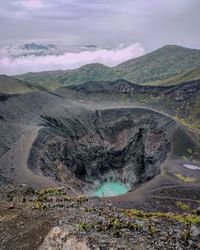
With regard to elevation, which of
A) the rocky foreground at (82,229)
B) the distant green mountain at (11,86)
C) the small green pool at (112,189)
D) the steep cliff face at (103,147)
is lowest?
the small green pool at (112,189)

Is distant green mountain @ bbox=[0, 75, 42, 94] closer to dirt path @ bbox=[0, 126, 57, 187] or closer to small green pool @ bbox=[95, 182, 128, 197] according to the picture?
dirt path @ bbox=[0, 126, 57, 187]

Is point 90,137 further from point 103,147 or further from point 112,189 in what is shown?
point 112,189

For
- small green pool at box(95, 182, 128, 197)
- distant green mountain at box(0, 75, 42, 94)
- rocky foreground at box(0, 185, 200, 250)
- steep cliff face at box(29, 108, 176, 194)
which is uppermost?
distant green mountain at box(0, 75, 42, 94)

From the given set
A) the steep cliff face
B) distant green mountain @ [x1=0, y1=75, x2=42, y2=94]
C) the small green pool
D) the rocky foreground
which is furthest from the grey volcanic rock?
the rocky foreground

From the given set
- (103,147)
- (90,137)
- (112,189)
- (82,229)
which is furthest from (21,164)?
(82,229)

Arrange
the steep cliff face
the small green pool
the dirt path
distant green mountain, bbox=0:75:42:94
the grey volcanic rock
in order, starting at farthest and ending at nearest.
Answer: distant green mountain, bbox=0:75:42:94 → the small green pool → the steep cliff face → the grey volcanic rock → the dirt path

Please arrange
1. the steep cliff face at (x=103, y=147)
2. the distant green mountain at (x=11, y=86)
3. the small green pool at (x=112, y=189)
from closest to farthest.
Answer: the steep cliff face at (x=103, y=147) → the small green pool at (x=112, y=189) → the distant green mountain at (x=11, y=86)

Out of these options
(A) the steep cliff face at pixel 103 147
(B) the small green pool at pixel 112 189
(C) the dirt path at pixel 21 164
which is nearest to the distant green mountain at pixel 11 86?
(A) the steep cliff face at pixel 103 147

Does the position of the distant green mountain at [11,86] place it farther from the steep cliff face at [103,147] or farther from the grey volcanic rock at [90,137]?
the steep cliff face at [103,147]
